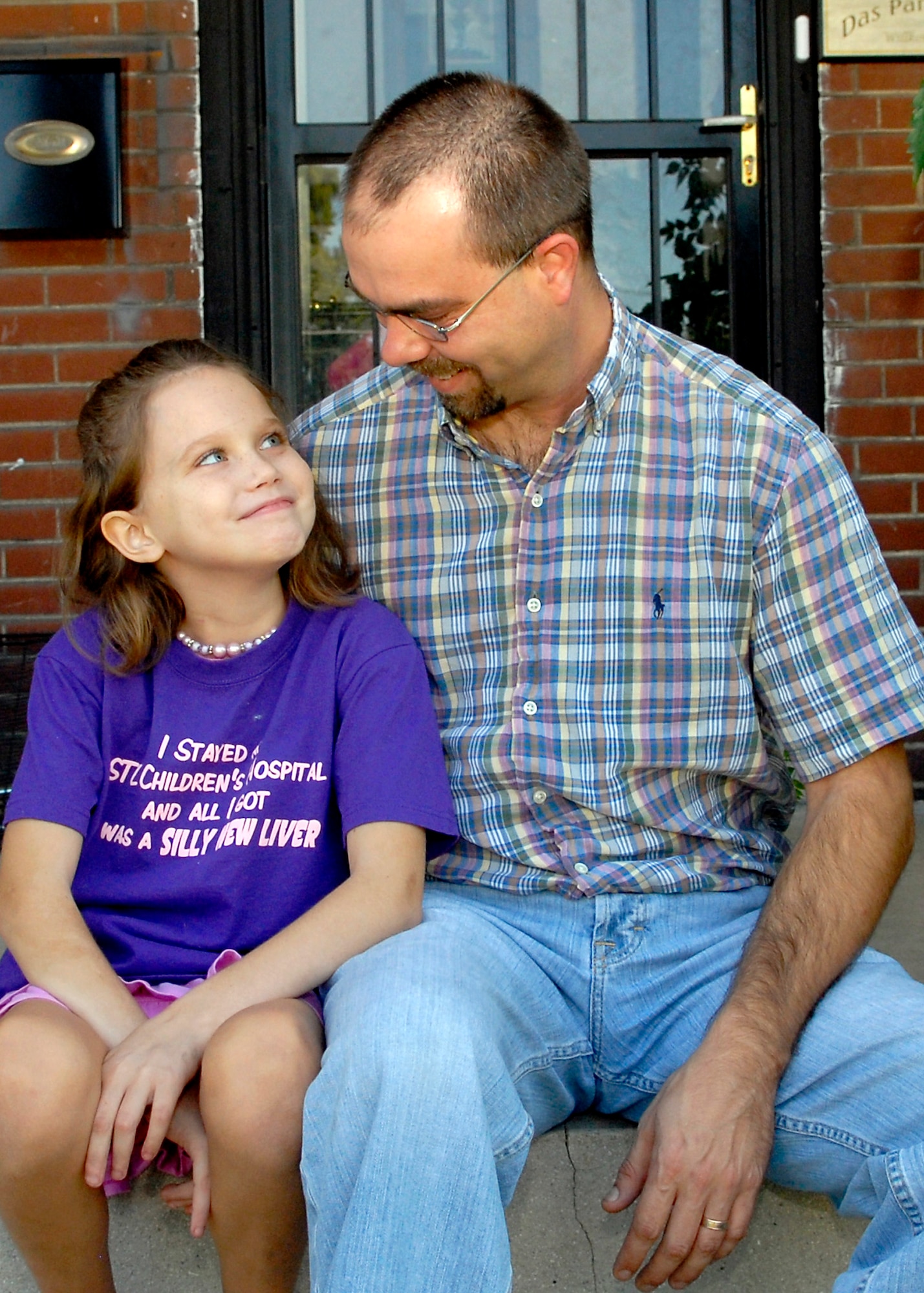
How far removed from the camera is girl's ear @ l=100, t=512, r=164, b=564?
1.84 meters

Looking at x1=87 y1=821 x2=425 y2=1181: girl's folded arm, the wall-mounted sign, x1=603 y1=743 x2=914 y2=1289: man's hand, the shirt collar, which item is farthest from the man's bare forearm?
the wall-mounted sign

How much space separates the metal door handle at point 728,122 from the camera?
343 centimetres

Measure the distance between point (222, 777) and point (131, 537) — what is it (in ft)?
1.25

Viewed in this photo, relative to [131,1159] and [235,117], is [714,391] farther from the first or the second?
[235,117]

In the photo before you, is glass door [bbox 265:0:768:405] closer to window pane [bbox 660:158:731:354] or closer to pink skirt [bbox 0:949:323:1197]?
window pane [bbox 660:158:731:354]

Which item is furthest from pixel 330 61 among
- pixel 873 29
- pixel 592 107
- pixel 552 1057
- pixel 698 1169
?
pixel 698 1169

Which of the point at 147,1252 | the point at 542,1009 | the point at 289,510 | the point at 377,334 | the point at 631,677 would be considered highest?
the point at 377,334

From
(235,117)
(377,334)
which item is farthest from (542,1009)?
(235,117)

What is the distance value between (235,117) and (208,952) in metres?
2.47

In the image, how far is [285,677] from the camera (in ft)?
5.85

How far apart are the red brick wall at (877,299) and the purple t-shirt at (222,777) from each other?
2.02 meters

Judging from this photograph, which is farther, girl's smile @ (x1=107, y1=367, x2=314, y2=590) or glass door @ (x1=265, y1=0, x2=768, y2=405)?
glass door @ (x1=265, y1=0, x2=768, y2=405)

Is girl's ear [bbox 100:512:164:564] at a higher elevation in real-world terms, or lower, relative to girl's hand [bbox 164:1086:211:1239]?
higher

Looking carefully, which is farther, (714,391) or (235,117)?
(235,117)
